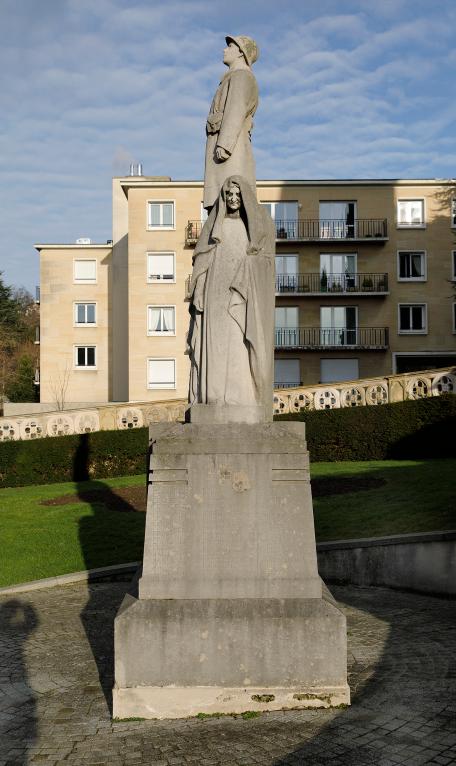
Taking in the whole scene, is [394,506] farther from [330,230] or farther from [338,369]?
[330,230]

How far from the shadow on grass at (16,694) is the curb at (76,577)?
1.44 meters

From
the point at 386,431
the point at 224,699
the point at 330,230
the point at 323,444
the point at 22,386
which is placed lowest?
the point at 224,699

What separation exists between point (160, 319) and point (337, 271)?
37.7 ft

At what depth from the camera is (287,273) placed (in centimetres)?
4419

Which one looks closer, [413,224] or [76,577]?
[76,577]

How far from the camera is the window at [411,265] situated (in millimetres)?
43156

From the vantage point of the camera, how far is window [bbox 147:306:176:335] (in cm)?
4306

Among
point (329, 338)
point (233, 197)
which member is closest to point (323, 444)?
point (233, 197)

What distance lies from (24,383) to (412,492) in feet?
158

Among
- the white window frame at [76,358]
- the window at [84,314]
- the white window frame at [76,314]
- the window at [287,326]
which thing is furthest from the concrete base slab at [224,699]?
the window at [84,314]

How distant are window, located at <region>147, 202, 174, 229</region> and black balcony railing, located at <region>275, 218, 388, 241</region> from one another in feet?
21.3

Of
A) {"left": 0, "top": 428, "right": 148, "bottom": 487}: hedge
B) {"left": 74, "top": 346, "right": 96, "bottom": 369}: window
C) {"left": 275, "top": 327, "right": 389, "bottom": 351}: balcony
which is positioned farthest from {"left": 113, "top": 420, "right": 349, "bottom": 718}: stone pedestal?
{"left": 74, "top": 346, "right": 96, "bottom": 369}: window

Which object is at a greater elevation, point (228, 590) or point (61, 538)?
point (228, 590)

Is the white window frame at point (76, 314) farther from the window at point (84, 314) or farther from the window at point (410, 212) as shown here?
the window at point (410, 212)
